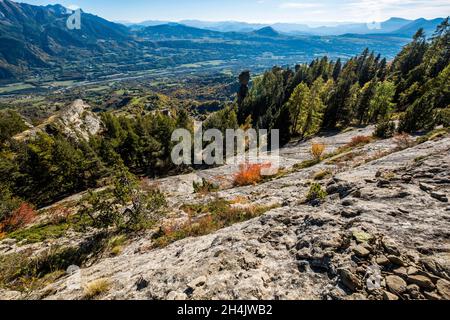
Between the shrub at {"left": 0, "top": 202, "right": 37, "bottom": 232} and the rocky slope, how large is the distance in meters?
20.4

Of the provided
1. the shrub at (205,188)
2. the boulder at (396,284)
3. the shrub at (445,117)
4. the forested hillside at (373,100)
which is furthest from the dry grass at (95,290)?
the shrub at (445,117)

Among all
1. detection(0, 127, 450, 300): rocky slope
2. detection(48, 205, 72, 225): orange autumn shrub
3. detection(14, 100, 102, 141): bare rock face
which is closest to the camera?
detection(0, 127, 450, 300): rocky slope

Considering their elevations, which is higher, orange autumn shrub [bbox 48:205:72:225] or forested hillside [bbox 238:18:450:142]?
forested hillside [bbox 238:18:450:142]

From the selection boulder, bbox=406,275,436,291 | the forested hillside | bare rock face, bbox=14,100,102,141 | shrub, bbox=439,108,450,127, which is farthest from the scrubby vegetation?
bare rock face, bbox=14,100,102,141

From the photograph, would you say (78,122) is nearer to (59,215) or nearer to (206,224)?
(59,215)

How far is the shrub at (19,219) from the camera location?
2838cm

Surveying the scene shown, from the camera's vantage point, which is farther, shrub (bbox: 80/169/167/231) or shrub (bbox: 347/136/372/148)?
shrub (bbox: 347/136/372/148)

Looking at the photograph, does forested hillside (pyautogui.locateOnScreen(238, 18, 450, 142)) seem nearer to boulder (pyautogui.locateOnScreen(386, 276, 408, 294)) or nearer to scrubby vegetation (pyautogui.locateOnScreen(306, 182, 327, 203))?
scrubby vegetation (pyautogui.locateOnScreen(306, 182, 327, 203))

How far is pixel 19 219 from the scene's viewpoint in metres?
29.4

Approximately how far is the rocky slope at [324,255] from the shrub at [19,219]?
804 inches

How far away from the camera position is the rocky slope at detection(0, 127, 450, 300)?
25.6 ft

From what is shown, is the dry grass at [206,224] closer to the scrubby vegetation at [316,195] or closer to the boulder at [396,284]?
the scrubby vegetation at [316,195]

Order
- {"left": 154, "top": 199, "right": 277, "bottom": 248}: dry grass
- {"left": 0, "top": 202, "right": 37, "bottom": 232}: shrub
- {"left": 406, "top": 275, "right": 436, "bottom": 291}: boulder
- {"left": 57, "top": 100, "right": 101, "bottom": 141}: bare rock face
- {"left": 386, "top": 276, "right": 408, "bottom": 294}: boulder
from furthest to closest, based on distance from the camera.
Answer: {"left": 57, "top": 100, "right": 101, "bottom": 141}: bare rock face → {"left": 0, "top": 202, "right": 37, "bottom": 232}: shrub → {"left": 154, "top": 199, "right": 277, "bottom": 248}: dry grass → {"left": 386, "top": 276, "right": 408, "bottom": 294}: boulder → {"left": 406, "top": 275, "right": 436, "bottom": 291}: boulder
